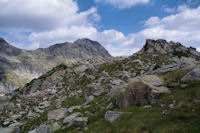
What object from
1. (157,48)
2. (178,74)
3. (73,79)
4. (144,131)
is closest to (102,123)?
(144,131)

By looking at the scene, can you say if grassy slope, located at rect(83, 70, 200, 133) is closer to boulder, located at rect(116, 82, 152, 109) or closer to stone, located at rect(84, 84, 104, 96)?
boulder, located at rect(116, 82, 152, 109)

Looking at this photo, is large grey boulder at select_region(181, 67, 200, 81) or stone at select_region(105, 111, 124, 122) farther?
large grey boulder at select_region(181, 67, 200, 81)

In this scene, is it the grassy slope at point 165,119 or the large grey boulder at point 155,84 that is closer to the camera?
the grassy slope at point 165,119

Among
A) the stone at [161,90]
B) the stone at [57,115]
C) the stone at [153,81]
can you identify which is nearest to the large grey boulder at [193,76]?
the stone at [161,90]

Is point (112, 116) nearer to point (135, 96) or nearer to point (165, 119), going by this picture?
point (135, 96)

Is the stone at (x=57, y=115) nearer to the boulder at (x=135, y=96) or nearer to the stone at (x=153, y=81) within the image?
the boulder at (x=135, y=96)

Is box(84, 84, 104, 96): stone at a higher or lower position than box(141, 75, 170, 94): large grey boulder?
lower

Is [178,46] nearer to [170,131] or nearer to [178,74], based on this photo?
[178,74]

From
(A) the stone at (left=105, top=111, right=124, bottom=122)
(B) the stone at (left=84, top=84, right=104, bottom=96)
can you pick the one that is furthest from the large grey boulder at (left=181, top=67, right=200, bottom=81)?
(B) the stone at (left=84, top=84, right=104, bottom=96)

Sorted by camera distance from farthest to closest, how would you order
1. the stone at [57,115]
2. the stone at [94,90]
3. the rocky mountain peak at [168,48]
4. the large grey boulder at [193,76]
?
the rocky mountain peak at [168,48]
the stone at [94,90]
the stone at [57,115]
the large grey boulder at [193,76]

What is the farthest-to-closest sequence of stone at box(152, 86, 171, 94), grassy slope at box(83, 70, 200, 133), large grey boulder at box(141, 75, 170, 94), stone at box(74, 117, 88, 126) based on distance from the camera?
stone at box(74, 117, 88, 126) → large grey boulder at box(141, 75, 170, 94) → stone at box(152, 86, 171, 94) → grassy slope at box(83, 70, 200, 133)

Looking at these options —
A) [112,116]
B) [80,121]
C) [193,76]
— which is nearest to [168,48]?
[193,76]

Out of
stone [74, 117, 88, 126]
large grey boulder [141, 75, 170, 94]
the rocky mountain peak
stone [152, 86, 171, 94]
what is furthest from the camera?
the rocky mountain peak

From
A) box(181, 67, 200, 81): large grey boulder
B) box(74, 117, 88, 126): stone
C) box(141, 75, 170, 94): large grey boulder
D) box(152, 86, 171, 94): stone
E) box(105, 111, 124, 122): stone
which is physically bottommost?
box(74, 117, 88, 126): stone
